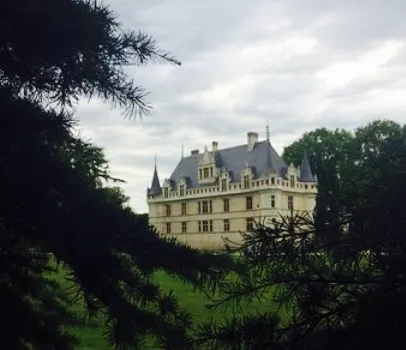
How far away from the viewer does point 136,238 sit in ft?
5.83

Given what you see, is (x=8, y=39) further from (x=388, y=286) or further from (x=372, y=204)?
(x=388, y=286)

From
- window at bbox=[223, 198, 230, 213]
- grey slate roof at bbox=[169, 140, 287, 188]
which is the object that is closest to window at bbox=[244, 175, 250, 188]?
grey slate roof at bbox=[169, 140, 287, 188]

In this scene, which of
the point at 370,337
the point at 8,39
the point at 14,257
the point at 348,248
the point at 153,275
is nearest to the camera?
the point at 370,337

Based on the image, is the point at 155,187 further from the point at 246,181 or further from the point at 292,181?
the point at 292,181

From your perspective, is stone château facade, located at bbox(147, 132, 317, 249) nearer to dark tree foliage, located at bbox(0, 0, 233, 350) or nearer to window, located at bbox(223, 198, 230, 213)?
window, located at bbox(223, 198, 230, 213)

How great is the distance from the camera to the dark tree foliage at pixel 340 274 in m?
1.62

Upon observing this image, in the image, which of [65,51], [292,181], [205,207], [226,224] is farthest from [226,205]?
[65,51]

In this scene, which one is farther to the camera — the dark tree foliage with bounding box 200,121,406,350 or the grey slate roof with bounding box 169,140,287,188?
the grey slate roof with bounding box 169,140,287,188

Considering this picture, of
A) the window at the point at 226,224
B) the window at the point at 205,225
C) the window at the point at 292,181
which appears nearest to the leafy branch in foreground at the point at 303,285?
the window at the point at 292,181

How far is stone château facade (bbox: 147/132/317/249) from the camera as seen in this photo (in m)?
40.5

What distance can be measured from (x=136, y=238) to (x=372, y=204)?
72 centimetres

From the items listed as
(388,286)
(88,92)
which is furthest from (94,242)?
(388,286)

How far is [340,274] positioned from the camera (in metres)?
1.81

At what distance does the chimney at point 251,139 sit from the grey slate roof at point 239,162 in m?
0.25
